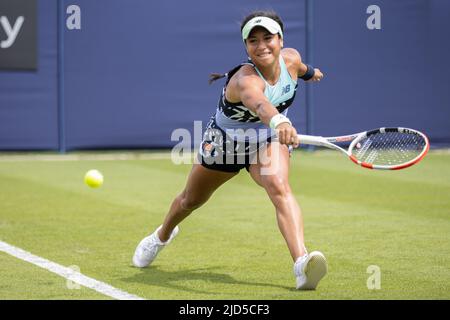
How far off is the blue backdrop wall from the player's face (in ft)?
27.1

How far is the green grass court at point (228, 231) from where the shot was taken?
6.38m

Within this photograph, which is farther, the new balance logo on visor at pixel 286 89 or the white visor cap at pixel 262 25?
the new balance logo on visor at pixel 286 89

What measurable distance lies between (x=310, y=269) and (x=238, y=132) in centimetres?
113

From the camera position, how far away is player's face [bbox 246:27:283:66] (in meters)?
6.25

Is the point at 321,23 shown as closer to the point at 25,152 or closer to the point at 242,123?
the point at 25,152

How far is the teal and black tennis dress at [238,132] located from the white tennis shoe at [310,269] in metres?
0.90

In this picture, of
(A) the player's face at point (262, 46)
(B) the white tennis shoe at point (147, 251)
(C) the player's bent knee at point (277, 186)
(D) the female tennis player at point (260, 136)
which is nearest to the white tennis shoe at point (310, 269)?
(D) the female tennis player at point (260, 136)

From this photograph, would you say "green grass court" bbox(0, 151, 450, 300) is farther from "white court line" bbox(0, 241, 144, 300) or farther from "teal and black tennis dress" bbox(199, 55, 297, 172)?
"teal and black tennis dress" bbox(199, 55, 297, 172)

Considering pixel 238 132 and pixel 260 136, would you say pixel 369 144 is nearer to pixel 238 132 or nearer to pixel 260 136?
pixel 260 136

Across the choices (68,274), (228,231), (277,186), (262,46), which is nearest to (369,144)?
(277,186)

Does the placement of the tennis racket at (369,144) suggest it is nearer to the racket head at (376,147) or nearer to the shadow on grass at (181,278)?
the racket head at (376,147)

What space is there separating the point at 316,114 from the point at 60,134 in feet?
12.6

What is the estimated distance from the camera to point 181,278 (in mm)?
6691

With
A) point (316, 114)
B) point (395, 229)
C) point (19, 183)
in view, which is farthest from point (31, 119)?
point (395, 229)
